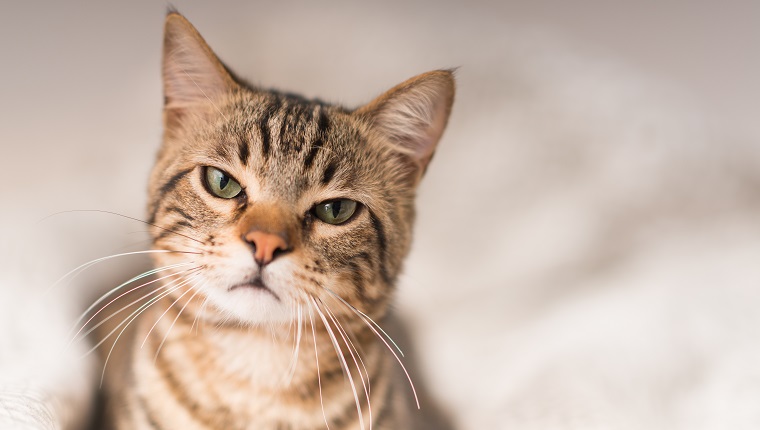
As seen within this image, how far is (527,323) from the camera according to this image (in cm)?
122

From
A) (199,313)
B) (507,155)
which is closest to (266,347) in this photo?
(199,313)

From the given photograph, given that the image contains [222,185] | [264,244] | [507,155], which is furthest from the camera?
[507,155]

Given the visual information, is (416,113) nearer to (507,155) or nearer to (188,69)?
(188,69)

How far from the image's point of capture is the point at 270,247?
Answer: 2.26ft

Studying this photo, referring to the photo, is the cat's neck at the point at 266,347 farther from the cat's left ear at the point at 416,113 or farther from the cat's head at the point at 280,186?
the cat's left ear at the point at 416,113

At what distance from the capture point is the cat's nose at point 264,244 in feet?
2.26

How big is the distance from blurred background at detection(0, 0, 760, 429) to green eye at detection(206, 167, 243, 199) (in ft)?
1.12

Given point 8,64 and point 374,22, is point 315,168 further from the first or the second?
point 8,64

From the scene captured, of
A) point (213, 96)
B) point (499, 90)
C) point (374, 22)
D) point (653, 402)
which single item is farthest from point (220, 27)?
point (653, 402)

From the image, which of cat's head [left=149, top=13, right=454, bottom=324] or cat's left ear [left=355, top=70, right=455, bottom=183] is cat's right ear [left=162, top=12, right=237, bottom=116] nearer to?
cat's head [left=149, top=13, right=454, bottom=324]

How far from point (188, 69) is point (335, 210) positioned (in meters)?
0.29

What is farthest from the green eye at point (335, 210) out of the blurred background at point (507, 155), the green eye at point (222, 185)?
the blurred background at point (507, 155)

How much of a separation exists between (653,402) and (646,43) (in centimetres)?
67

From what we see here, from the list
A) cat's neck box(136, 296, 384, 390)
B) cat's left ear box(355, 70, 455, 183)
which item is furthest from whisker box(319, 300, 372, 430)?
cat's left ear box(355, 70, 455, 183)
